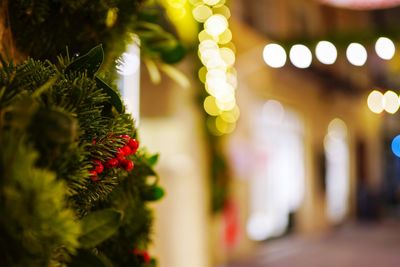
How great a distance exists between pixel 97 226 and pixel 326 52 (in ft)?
18.3

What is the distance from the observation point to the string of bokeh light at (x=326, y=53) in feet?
18.6

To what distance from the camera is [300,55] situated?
644 cm

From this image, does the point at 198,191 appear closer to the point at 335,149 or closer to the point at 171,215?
the point at 171,215

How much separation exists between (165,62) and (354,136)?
17.0 meters

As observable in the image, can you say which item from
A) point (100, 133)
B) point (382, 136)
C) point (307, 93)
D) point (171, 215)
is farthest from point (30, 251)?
point (382, 136)

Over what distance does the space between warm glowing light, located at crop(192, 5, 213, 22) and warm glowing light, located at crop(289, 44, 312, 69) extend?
108 cm

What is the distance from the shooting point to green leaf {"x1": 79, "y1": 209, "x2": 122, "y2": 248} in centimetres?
85

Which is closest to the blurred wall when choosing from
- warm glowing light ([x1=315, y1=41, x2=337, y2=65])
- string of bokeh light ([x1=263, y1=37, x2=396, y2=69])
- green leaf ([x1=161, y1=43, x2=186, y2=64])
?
string of bokeh light ([x1=263, y1=37, x2=396, y2=69])

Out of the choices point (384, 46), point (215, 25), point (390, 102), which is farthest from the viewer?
point (390, 102)

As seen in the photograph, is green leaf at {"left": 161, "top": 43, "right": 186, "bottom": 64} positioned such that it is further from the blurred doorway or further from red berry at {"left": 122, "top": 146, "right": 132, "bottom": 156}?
the blurred doorway

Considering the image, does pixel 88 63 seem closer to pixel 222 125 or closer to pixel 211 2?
pixel 211 2

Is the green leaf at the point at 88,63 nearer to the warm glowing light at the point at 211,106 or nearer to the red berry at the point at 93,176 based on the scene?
the red berry at the point at 93,176

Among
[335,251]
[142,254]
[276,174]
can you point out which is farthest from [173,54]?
[276,174]

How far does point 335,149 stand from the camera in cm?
1616
